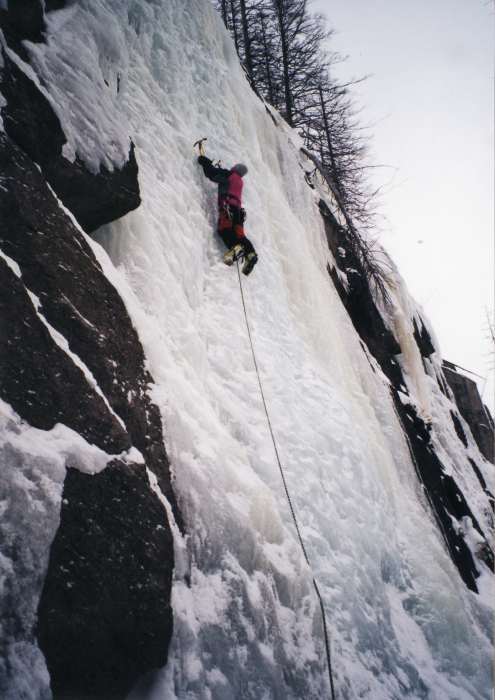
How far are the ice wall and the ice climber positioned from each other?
0.42 ft

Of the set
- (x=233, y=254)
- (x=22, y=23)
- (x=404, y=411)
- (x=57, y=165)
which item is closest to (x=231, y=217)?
(x=233, y=254)

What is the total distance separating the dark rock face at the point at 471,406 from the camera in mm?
10156

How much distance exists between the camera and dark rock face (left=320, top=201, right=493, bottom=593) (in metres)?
4.62

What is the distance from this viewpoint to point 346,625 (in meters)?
2.32

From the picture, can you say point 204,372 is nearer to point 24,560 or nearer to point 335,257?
point 24,560

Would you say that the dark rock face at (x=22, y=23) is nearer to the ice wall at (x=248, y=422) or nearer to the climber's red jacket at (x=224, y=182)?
the ice wall at (x=248, y=422)

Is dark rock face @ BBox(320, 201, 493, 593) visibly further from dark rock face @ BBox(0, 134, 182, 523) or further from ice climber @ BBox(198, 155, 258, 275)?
dark rock face @ BBox(0, 134, 182, 523)

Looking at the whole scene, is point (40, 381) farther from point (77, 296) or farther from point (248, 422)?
point (248, 422)

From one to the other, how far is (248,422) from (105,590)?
5.03 ft

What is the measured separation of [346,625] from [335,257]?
535 cm

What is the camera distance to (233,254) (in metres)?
3.56

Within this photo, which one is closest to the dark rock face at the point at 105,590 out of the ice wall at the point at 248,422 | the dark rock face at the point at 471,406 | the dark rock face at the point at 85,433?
the dark rock face at the point at 85,433

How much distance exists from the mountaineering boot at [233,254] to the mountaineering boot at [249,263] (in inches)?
3.3

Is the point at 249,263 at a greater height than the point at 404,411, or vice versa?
the point at 249,263
